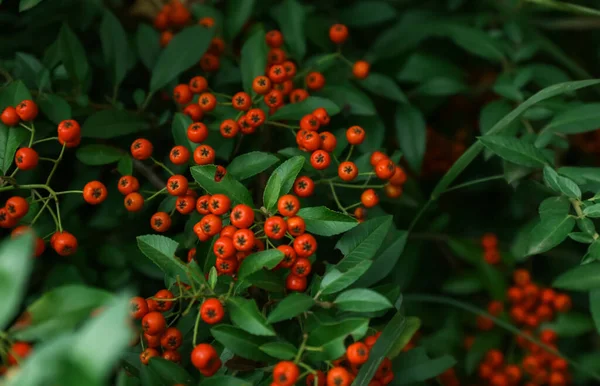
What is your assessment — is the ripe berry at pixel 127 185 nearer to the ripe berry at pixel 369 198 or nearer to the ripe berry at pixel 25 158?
the ripe berry at pixel 25 158

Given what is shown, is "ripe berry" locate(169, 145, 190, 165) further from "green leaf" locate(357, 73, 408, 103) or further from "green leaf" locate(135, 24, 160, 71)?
"green leaf" locate(357, 73, 408, 103)

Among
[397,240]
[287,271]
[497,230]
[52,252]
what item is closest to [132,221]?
[52,252]

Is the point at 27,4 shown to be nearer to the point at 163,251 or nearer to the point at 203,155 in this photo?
the point at 203,155

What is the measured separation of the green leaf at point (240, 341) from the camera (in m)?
1.01

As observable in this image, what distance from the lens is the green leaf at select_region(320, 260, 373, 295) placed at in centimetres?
105

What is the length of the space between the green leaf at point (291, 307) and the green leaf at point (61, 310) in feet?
1.11

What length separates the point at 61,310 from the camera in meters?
0.78

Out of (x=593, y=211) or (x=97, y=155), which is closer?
(x=593, y=211)

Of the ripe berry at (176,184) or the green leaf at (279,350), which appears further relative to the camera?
the ripe berry at (176,184)

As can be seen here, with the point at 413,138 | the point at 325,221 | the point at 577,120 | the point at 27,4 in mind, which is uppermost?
the point at 27,4

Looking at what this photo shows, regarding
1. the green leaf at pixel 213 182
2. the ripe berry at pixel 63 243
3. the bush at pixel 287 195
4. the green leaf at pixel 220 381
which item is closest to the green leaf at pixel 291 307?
Answer: the bush at pixel 287 195

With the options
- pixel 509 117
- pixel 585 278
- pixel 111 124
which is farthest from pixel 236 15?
pixel 585 278

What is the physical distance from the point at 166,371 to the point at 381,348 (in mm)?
402

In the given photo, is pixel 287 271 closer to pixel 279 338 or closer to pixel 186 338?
pixel 279 338
